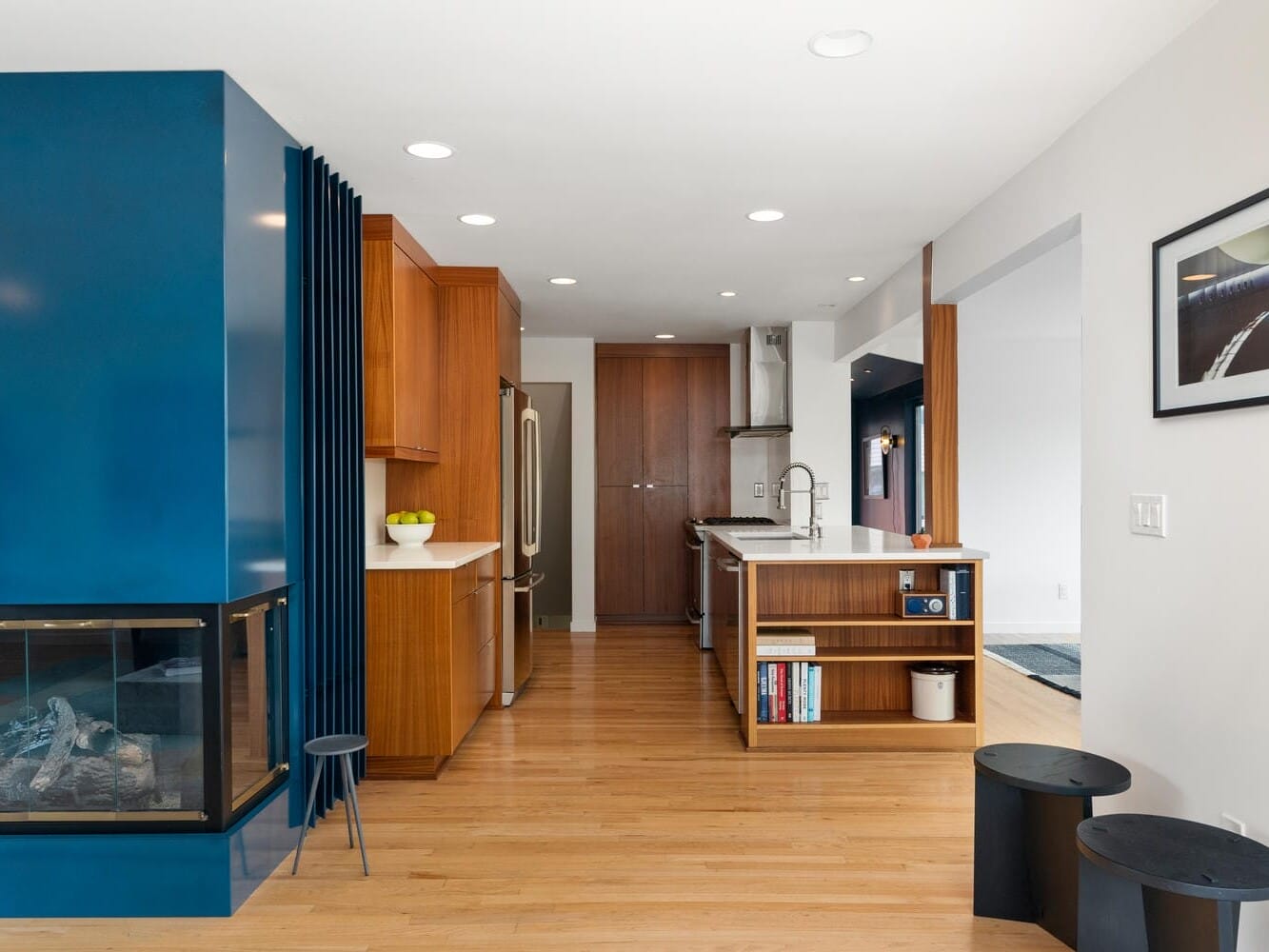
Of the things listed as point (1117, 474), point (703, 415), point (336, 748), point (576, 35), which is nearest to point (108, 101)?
point (576, 35)

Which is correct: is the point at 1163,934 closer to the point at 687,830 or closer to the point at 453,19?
the point at 687,830

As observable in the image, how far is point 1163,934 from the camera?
190 centimetres

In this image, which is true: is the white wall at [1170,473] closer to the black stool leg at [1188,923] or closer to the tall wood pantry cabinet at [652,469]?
the black stool leg at [1188,923]

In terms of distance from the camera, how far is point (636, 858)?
2980mm

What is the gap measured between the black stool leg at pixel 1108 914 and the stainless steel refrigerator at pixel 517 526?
3437 millimetres

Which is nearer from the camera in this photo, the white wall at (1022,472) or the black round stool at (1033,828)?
the black round stool at (1033,828)

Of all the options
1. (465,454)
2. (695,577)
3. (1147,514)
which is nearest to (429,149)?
(465,454)

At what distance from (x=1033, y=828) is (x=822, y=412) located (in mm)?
4673

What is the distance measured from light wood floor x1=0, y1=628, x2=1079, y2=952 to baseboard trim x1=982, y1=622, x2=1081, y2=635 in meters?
2.66

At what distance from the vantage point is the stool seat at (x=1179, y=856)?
5.51 ft

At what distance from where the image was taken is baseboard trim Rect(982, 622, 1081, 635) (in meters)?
7.18

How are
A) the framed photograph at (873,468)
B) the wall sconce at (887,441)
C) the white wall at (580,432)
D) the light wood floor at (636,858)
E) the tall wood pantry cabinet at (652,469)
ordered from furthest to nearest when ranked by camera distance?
the framed photograph at (873,468) < the wall sconce at (887,441) < the tall wood pantry cabinet at (652,469) < the white wall at (580,432) < the light wood floor at (636,858)

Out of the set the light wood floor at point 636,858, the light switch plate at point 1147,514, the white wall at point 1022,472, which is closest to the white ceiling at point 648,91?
the light switch plate at point 1147,514

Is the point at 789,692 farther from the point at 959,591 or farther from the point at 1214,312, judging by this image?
the point at 1214,312
